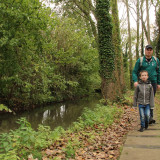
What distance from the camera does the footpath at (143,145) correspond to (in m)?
3.47

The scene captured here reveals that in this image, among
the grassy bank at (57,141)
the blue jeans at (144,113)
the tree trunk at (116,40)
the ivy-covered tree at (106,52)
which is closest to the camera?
the grassy bank at (57,141)

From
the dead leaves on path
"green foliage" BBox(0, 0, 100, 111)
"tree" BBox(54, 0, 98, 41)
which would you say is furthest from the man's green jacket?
"tree" BBox(54, 0, 98, 41)

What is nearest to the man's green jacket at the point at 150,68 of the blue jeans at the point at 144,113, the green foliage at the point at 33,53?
the blue jeans at the point at 144,113

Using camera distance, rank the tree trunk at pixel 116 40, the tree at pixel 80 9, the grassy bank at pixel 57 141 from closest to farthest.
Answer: the grassy bank at pixel 57 141 < the tree trunk at pixel 116 40 < the tree at pixel 80 9

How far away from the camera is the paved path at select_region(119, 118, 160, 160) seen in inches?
137

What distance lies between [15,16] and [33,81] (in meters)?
6.49

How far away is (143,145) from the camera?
4059mm

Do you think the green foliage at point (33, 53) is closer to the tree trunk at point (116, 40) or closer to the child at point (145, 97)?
the tree trunk at point (116, 40)

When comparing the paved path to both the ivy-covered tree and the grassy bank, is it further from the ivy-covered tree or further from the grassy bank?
the ivy-covered tree

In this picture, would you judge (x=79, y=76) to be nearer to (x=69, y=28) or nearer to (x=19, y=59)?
(x=69, y=28)

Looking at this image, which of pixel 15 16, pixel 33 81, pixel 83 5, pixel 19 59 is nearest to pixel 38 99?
pixel 33 81

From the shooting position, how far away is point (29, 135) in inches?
157

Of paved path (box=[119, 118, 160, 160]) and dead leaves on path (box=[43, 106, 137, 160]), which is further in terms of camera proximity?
dead leaves on path (box=[43, 106, 137, 160])

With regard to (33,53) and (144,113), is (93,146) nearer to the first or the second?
(144,113)
